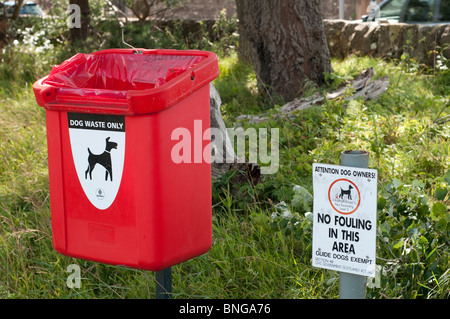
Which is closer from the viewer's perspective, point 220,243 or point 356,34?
point 220,243

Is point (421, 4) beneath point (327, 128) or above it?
above

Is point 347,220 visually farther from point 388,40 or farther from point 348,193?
point 388,40

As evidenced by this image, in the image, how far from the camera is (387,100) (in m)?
5.84

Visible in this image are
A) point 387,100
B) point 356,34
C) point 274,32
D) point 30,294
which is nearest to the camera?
point 30,294

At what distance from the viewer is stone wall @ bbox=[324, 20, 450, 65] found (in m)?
7.21

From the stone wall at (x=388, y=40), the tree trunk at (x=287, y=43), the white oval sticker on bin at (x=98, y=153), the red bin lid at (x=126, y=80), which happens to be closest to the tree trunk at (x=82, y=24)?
the stone wall at (x=388, y=40)

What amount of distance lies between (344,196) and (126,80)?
1453 millimetres

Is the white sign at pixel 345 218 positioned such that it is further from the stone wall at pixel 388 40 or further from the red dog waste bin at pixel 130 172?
the stone wall at pixel 388 40

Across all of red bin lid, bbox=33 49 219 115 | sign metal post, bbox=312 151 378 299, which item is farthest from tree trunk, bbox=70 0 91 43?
sign metal post, bbox=312 151 378 299

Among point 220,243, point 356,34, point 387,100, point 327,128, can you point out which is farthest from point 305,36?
point 220,243

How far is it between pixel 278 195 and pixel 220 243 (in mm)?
621

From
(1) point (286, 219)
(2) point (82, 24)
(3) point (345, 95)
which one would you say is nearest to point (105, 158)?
(1) point (286, 219)

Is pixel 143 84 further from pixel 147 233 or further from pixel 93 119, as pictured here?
pixel 147 233

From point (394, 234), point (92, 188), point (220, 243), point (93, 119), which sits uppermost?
point (93, 119)
